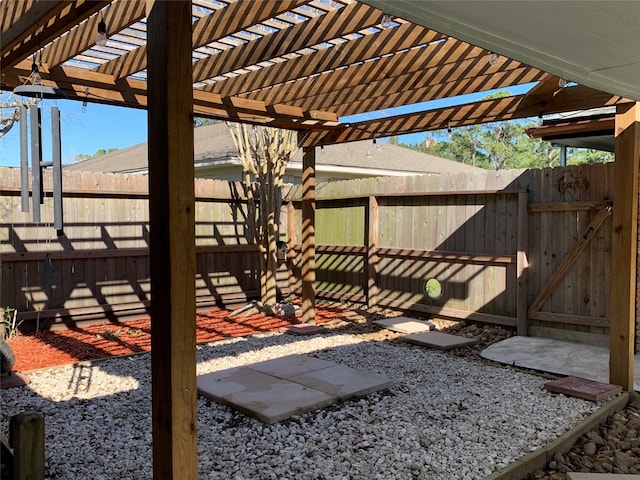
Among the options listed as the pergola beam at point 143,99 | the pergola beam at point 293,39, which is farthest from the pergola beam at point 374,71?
the pergola beam at point 293,39

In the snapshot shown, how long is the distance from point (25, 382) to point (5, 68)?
2.50m

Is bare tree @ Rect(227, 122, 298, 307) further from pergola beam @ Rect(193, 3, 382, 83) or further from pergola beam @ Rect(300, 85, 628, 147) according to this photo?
pergola beam @ Rect(193, 3, 382, 83)

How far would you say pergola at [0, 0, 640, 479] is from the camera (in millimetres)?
1828

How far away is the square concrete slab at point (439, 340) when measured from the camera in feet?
18.6

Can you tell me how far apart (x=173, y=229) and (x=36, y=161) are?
1247 millimetres

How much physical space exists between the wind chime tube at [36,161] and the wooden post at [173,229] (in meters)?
1.03

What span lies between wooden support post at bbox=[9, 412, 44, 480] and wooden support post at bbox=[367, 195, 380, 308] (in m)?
5.82

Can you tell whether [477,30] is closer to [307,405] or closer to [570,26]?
[570,26]

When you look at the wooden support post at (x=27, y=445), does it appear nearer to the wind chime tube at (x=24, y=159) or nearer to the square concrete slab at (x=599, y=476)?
the wind chime tube at (x=24, y=159)

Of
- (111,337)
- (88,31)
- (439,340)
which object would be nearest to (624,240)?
(439,340)

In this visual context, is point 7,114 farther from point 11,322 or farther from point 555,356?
point 555,356

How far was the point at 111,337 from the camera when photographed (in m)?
6.02

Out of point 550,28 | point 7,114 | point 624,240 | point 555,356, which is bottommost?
point 555,356

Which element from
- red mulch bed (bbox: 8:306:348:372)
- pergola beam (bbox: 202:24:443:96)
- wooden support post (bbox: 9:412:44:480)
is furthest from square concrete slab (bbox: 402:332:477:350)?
wooden support post (bbox: 9:412:44:480)
